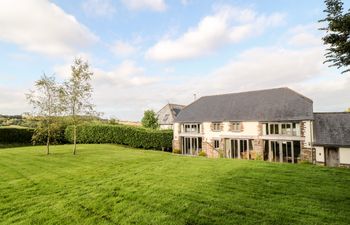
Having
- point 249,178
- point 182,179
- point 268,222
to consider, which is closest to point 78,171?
point 182,179

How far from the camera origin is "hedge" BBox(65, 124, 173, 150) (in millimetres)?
35781

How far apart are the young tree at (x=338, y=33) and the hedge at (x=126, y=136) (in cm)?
2806

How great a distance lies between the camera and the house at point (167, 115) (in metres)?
47.7

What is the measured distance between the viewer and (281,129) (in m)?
26.9

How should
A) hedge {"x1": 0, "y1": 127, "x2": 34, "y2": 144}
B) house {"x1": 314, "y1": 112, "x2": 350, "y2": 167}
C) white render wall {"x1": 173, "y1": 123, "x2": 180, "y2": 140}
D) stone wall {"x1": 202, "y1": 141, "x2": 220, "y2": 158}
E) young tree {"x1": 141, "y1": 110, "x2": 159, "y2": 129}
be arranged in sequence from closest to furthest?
1. house {"x1": 314, "y1": 112, "x2": 350, "y2": 167}
2. stone wall {"x1": 202, "y1": 141, "x2": 220, "y2": 158}
3. hedge {"x1": 0, "y1": 127, "x2": 34, "y2": 144}
4. white render wall {"x1": 173, "y1": 123, "x2": 180, "y2": 140}
5. young tree {"x1": 141, "y1": 110, "x2": 159, "y2": 129}

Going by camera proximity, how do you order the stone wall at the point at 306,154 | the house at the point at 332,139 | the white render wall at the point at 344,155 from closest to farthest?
the white render wall at the point at 344,155 < the house at the point at 332,139 < the stone wall at the point at 306,154

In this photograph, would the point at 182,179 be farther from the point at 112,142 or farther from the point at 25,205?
the point at 112,142

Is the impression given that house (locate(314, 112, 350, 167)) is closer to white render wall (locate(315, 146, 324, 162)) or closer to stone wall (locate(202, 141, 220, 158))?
white render wall (locate(315, 146, 324, 162))

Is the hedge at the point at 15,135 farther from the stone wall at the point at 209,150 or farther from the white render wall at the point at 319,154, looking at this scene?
the white render wall at the point at 319,154

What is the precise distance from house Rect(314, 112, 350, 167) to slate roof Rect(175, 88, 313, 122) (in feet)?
5.36

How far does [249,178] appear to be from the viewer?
447 inches

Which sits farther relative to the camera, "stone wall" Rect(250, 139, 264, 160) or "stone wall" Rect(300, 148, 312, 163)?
"stone wall" Rect(250, 139, 264, 160)

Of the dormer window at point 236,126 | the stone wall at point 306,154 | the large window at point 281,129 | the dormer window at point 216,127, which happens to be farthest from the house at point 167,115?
the stone wall at point 306,154

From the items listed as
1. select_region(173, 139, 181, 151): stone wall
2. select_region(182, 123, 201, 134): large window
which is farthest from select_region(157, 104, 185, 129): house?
select_region(182, 123, 201, 134): large window
